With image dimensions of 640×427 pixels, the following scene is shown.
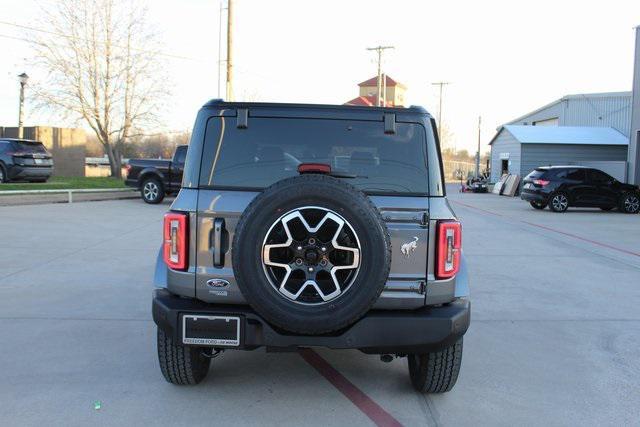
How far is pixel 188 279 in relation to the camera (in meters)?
3.54

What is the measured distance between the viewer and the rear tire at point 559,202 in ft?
66.2

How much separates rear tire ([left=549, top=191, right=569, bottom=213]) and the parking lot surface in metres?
11.8

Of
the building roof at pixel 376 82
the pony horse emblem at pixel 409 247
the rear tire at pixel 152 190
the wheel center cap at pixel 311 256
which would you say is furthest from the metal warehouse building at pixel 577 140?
the building roof at pixel 376 82

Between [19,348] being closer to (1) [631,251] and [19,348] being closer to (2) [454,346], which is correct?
(2) [454,346]

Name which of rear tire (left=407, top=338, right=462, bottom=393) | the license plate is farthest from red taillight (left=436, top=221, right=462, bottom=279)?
the license plate

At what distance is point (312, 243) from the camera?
3.23m

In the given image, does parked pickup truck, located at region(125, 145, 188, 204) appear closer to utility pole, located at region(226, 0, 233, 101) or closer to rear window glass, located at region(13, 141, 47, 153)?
rear window glass, located at region(13, 141, 47, 153)

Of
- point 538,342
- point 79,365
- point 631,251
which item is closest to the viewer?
point 79,365

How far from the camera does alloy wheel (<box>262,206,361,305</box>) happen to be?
3.21 metres

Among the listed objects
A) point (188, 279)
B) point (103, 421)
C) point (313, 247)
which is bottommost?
point (103, 421)

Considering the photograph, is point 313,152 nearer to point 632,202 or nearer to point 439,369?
point 439,369

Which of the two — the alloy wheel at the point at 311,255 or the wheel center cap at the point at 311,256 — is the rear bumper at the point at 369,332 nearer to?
the alloy wheel at the point at 311,255

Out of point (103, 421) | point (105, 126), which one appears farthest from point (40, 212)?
point (105, 126)

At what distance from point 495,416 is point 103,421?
8.14 ft
